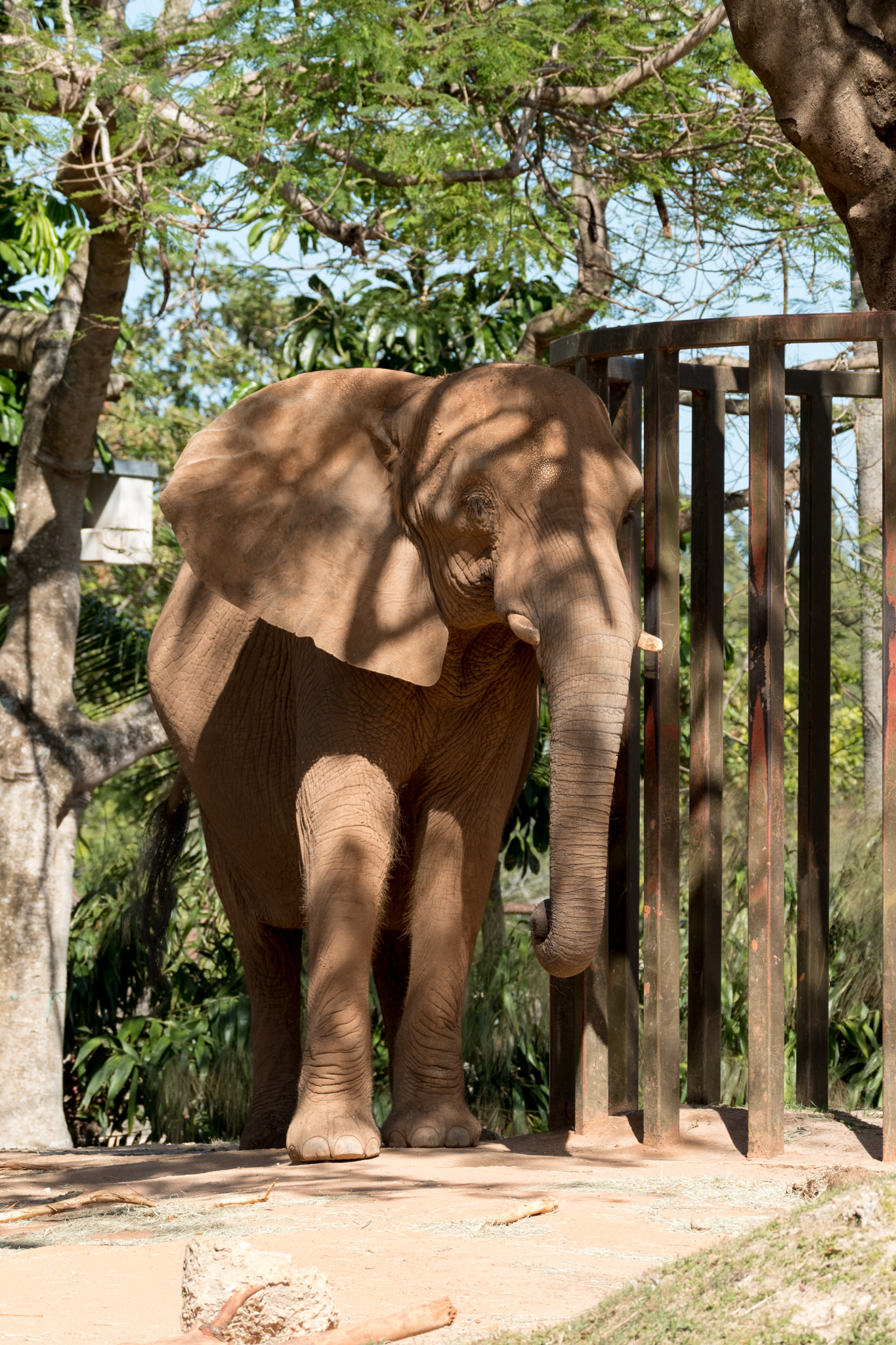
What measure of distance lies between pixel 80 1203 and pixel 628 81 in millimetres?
5737

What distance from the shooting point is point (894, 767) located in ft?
14.6

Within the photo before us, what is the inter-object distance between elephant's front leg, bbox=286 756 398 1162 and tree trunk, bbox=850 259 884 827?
215 inches

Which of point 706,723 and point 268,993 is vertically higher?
point 706,723

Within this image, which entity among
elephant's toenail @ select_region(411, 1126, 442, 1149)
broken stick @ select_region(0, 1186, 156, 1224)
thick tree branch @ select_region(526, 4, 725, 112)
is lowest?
broken stick @ select_region(0, 1186, 156, 1224)

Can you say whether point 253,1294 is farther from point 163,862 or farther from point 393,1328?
point 163,862

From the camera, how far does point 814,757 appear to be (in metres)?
5.47

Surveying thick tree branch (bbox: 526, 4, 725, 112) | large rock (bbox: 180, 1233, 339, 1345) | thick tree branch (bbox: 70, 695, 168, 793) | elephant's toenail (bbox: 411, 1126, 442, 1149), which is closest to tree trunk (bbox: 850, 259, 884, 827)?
thick tree branch (bbox: 526, 4, 725, 112)

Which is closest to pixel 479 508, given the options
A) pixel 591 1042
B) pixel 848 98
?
pixel 591 1042

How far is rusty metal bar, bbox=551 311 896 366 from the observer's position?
4523 mm

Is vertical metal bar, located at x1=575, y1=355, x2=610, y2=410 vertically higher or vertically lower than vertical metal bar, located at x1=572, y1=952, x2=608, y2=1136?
higher

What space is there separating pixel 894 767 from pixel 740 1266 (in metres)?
2.15

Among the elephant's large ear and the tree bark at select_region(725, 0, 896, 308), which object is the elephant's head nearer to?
the elephant's large ear

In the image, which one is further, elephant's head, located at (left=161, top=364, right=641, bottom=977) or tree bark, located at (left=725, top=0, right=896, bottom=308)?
tree bark, located at (left=725, top=0, right=896, bottom=308)

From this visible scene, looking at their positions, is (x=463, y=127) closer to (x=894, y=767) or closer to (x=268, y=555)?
(x=268, y=555)
